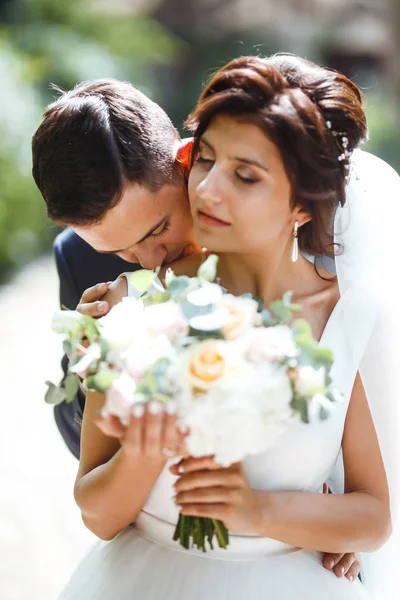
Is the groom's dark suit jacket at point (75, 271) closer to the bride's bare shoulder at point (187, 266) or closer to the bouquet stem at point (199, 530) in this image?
the bride's bare shoulder at point (187, 266)

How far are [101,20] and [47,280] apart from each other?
5.55 m

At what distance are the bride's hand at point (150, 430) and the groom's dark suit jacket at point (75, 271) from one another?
1.75 meters

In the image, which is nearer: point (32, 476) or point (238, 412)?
point (238, 412)

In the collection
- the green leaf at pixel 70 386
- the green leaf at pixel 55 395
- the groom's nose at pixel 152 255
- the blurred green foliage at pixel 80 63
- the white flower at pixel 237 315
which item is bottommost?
the blurred green foliage at pixel 80 63

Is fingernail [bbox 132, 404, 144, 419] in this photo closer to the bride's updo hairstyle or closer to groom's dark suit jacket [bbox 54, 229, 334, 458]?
the bride's updo hairstyle

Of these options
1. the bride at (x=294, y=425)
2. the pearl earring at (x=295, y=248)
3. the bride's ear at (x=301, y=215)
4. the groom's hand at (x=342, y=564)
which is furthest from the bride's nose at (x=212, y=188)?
the groom's hand at (x=342, y=564)

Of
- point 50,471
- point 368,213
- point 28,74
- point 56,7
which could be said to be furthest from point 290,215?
point 56,7

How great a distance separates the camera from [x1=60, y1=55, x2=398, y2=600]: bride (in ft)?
6.81

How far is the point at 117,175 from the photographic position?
2.46 metres

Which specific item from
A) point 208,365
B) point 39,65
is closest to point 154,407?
Answer: point 208,365

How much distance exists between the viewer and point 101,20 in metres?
13.4

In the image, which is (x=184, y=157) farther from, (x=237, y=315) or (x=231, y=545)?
(x=231, y=545)

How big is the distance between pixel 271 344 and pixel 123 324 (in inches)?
12.1

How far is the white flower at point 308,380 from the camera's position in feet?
5.78
